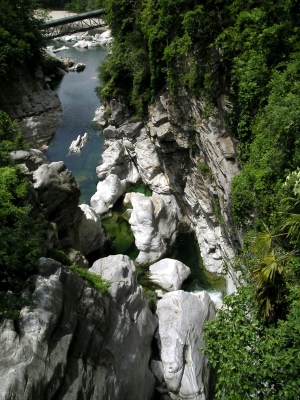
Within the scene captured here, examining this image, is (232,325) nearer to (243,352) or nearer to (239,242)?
(243,352)

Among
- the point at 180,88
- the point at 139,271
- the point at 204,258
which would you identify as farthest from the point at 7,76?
the point at 204,258

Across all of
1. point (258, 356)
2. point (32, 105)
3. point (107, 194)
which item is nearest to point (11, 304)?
point (258, 356)

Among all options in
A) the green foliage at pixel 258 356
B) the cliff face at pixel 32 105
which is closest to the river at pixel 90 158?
the cliff face at pixel 32 105

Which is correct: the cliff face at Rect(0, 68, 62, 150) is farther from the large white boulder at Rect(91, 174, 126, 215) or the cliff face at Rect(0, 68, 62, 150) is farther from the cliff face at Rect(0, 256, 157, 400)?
the cliff face at Rect(0, 256, 157, 400)

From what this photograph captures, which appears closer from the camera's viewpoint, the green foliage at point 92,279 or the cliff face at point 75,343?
the cliff face at point 75,343

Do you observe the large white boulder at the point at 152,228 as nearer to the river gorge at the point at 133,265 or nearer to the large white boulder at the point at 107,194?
the river gorge at the point at 133,265

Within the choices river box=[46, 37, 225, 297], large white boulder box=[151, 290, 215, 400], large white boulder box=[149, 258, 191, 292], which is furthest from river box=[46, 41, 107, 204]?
large white boulder box=[151, 290, 215, 400]

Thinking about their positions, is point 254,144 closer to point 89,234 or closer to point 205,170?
point 205,170

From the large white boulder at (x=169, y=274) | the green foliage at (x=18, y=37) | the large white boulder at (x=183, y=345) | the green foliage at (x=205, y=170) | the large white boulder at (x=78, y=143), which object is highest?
the green foliage at (x=18, y=37)
